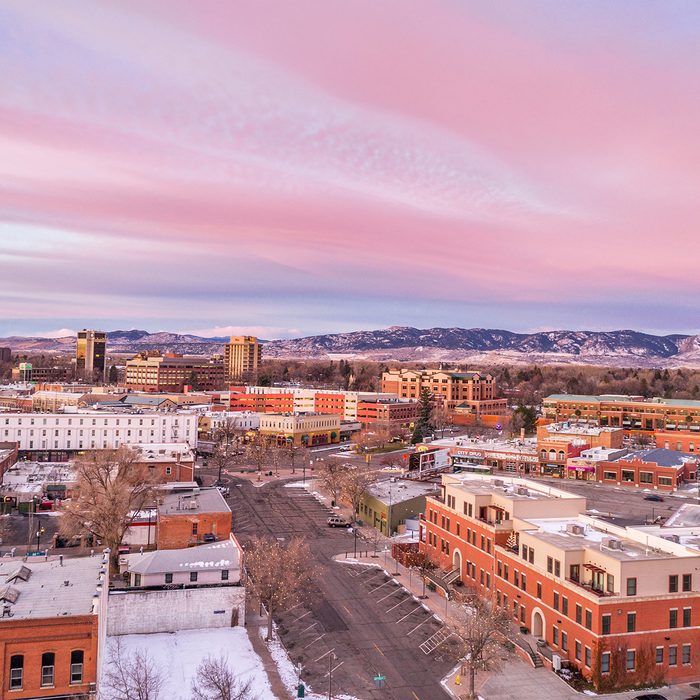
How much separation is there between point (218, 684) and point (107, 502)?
71.3 ft

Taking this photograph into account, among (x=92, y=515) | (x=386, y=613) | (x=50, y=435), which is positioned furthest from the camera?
(x=50, y=435)

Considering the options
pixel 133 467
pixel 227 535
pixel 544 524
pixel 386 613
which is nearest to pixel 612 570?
pixel 544 524

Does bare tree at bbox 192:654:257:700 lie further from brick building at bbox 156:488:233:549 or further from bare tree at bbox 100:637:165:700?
brick building at bbox 156:488:233:549

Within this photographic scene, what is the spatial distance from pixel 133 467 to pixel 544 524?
31612 millimetres

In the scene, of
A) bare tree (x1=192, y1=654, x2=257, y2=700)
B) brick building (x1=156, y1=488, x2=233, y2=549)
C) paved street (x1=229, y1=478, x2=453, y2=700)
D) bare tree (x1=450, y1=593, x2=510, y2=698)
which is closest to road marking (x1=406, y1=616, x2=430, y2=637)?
paved street (x1=229, y1=478, x2=453, y2=700)

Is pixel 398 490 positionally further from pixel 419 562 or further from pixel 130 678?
pixel 130 678

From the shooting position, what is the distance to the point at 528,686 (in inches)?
1326

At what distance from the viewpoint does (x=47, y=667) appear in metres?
29.7

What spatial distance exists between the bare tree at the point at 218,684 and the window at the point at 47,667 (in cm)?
610

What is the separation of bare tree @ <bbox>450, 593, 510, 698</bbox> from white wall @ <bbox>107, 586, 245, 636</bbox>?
1292 cm

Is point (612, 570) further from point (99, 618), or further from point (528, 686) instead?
point (99, 618)

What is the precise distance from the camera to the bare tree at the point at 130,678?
30061mm

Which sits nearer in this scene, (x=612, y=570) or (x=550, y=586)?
(x=612, y=570)

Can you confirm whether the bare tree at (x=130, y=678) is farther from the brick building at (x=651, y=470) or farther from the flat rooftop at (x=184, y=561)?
the brick building at (x=651, y=470)
